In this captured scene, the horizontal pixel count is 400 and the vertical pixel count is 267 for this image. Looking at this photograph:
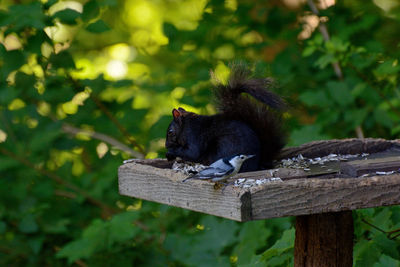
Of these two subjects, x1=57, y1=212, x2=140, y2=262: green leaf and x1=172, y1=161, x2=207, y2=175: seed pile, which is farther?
x1=57, y1=212, x2=140, y2=262: green leaf

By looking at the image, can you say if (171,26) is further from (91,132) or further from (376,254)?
(376,254)

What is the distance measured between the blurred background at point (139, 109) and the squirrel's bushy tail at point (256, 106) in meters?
0.71

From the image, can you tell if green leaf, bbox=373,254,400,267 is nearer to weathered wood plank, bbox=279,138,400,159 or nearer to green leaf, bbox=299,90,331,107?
weathered wood plank, bbox=279,138,400,159

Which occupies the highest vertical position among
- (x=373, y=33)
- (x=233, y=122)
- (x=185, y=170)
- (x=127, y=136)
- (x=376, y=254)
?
(x=373, y=33)

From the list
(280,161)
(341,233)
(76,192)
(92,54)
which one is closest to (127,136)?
(76,192)

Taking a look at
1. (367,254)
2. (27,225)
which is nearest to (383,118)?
(367,254)

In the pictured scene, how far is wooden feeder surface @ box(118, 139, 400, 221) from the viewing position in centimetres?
143

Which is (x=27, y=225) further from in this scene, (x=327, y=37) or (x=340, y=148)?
(x=340, y=148)

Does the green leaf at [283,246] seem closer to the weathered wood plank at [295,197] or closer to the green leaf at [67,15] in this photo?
the weathered wood plank at [295,197]

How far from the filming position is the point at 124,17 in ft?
19.5

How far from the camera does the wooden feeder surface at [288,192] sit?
143cm

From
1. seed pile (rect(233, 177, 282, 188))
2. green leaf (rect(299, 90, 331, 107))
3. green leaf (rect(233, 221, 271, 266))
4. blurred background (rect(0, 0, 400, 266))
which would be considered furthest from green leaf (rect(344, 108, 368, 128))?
seed pile (rect(233, 177, 282, 188))

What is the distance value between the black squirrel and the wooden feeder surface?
0.77ft

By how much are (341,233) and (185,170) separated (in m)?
0.48
